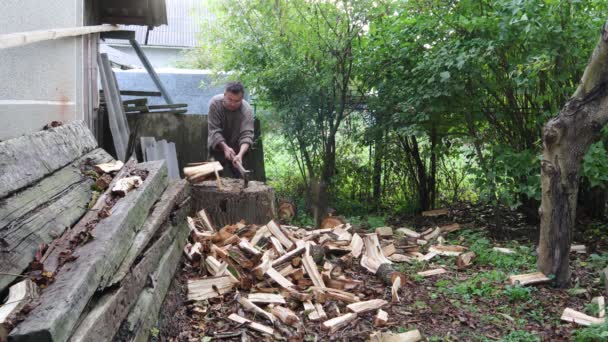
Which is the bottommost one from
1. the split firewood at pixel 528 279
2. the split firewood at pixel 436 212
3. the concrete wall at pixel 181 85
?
the split firewood at pixel 528 279

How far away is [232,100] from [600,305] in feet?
16.2

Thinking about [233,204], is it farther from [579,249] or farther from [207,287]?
[579,249]

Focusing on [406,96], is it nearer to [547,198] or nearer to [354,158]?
[354,158]

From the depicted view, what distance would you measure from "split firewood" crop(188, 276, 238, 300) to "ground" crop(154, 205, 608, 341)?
0.06m

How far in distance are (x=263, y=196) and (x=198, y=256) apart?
60.1 inches

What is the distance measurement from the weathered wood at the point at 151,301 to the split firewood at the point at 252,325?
53 cm

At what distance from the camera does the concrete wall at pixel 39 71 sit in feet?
13.6

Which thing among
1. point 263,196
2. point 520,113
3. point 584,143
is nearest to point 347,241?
point 263,196

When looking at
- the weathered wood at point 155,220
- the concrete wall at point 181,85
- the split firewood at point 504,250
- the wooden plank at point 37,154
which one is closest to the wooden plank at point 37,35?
the wooden plank at point 37,154

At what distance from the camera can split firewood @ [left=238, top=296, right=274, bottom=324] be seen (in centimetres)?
391

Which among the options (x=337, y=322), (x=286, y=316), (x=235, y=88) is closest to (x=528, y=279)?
(x=337, y=322)

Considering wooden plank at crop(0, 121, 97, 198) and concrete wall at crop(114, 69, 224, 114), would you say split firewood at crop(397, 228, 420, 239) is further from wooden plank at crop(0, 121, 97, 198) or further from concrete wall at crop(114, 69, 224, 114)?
concrete wall at crop(114, 69, 224, 114)

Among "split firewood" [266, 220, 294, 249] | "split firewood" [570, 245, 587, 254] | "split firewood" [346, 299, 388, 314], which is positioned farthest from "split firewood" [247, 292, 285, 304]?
"split firewood" [570, 245, 587, 254]

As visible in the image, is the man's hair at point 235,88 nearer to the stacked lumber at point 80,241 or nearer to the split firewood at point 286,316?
the stacked lumber at point 80,241
